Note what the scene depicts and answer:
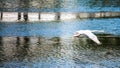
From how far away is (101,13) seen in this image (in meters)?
24.0

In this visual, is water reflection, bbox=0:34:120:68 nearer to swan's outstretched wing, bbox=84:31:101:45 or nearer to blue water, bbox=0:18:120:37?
swan's outstretched wing, bbox=84:31:101:45

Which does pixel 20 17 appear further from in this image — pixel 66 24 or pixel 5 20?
pixel 66 24

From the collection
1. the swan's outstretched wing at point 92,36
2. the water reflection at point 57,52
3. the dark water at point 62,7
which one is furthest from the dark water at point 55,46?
the dark water at point 62,7

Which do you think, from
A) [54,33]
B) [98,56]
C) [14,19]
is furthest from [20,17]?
[98,56]

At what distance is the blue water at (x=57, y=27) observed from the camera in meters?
16.5

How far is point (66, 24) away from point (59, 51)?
682 cm

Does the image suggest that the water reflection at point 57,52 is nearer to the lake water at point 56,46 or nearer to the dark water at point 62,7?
the lake water at point 56,46

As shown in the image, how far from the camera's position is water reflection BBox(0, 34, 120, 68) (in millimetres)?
10880

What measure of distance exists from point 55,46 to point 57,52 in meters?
1.07

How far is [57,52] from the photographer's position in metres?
12.4

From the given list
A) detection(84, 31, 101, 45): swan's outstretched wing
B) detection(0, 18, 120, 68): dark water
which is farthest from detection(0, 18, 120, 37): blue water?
detection(84, 31, 101, 45): swan's outstretched wing

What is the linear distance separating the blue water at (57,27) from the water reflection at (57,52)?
130 cm

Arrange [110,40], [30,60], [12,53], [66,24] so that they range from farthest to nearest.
→ [66,24], [110,40], [12,53], [30,60]

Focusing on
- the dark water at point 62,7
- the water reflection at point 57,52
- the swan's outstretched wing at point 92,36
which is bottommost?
the dark water at point 62,7
